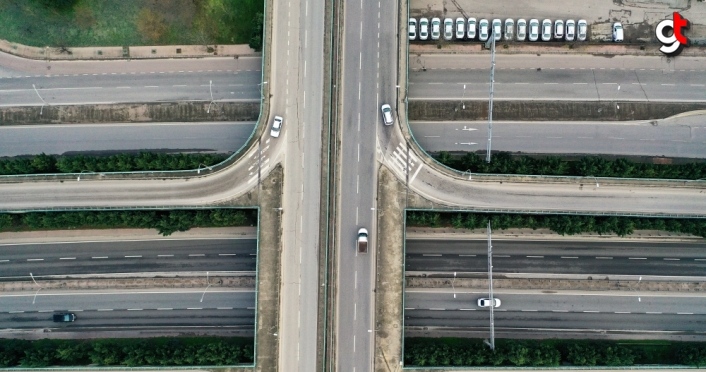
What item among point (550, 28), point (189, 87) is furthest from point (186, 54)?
point (550, 28)

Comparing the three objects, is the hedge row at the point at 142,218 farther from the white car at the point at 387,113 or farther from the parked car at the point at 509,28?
the parked car at the point at 509,28

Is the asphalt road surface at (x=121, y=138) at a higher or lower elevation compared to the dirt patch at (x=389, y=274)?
higher

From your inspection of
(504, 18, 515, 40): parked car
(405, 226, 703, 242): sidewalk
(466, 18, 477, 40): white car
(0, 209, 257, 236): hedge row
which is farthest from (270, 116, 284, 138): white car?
(504, 18, 515, 40): parked car

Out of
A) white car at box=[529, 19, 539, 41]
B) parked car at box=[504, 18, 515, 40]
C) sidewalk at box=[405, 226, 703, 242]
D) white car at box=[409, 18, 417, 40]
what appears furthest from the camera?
parked car at box=[504, 18, 515, 40]

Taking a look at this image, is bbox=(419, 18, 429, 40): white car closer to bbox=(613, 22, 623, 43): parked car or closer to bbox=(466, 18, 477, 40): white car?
bbox=(466, 18, 477, 40): white car

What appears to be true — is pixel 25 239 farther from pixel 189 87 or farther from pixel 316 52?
pixel 316 52

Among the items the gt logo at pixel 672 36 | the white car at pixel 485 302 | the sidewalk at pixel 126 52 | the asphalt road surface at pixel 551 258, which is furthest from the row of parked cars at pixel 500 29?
the white car at pixel 485 302
